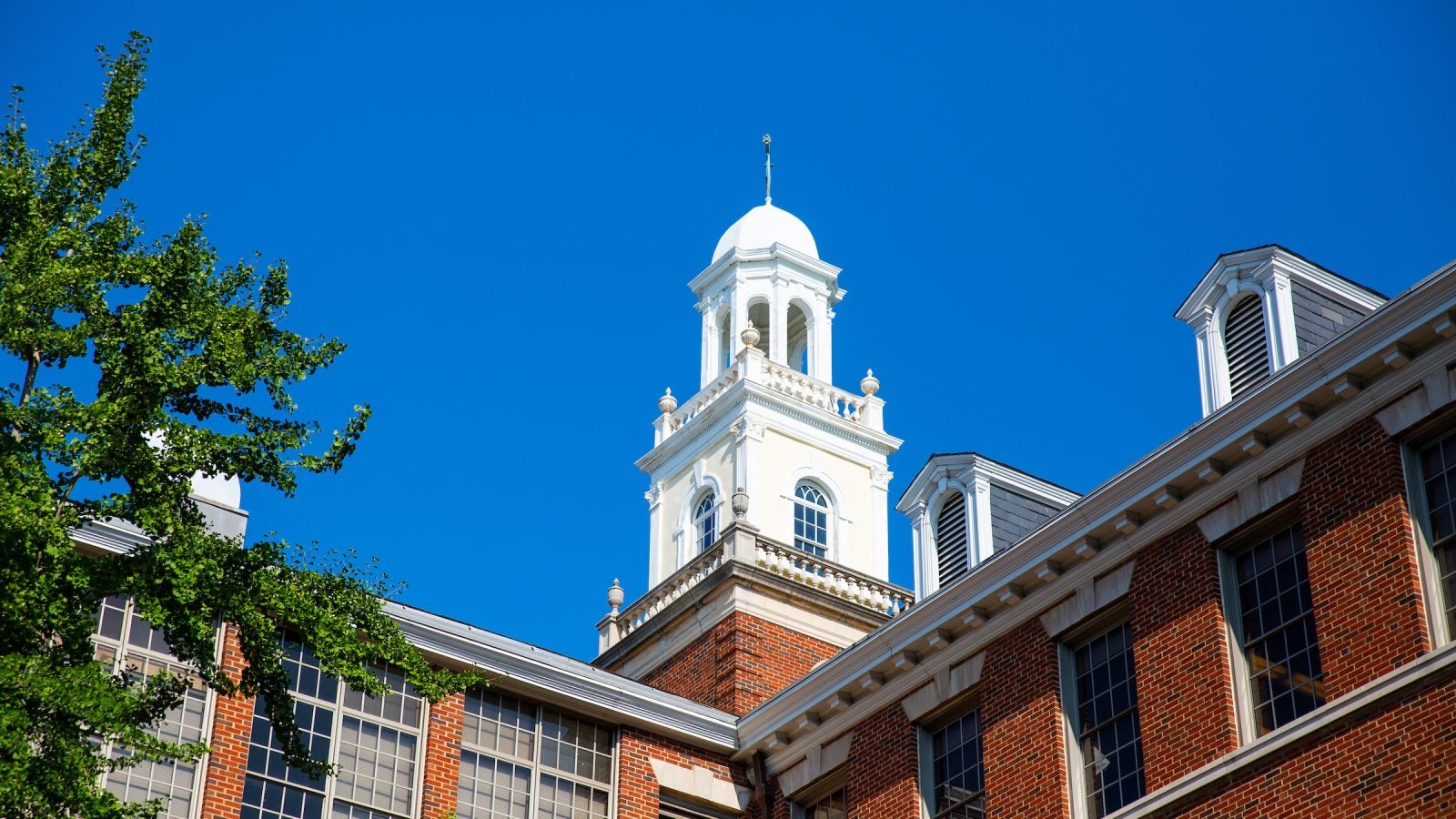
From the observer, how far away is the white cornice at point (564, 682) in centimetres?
2947

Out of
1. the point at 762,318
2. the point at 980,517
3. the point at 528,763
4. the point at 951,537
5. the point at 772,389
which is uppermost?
the point at 762,318

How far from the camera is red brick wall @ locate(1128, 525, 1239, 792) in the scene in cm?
2397

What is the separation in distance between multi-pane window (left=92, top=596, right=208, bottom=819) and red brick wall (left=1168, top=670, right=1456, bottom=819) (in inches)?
517

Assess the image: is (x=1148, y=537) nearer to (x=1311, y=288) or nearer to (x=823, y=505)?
(x=1311, y=288)

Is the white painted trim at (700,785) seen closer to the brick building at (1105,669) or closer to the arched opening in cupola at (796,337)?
the brick building at (1105,669)

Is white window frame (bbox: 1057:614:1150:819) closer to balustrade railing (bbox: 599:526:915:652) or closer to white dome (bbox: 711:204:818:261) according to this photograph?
balustrade railing (bbox: 599:526:915:652)

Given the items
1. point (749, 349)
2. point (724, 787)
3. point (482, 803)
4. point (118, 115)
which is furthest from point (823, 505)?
point (118, 115)

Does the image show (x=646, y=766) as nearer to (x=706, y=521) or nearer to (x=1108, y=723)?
(x=1108, y=723)

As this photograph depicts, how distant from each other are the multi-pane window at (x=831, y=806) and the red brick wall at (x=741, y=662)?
646cm

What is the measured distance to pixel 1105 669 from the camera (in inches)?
1025

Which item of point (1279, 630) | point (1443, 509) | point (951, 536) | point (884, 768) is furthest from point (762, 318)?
point (1443, 509)

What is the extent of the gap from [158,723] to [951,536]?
12742mm

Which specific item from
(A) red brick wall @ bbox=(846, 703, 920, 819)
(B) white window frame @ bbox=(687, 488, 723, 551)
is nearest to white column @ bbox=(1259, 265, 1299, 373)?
(A) red brick wall @ bbox=(846, 703, 920, 819)

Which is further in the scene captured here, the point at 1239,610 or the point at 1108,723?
Result: the point at 1108,723
